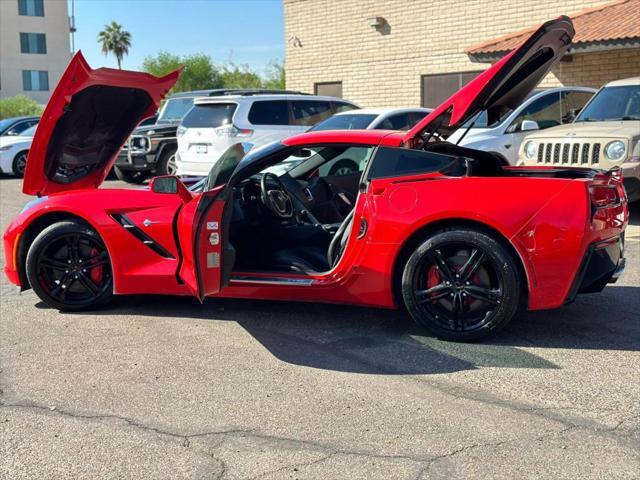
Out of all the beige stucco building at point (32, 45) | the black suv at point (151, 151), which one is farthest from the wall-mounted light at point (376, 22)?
the beige stucco building at point (32, 45)

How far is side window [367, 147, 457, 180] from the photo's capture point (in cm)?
516

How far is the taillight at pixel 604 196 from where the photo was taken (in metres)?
4.88

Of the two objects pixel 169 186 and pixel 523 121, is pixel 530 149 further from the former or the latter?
pixel 169 186

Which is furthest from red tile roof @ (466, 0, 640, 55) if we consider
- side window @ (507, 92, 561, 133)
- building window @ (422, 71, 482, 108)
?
side window @ (507, 92, 561, 133)

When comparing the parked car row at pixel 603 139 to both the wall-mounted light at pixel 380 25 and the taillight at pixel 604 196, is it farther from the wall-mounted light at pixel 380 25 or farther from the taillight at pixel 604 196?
the wall-mounted light at pixel 380 25

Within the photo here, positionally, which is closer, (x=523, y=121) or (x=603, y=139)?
(x=603, y=139)

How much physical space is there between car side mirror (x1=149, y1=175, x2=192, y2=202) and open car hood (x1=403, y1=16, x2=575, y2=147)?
1656 mm

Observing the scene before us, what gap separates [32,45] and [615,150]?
65.1 meters

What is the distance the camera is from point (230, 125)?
42.4ft

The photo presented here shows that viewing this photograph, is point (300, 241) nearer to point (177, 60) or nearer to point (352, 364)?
point (352, 364)

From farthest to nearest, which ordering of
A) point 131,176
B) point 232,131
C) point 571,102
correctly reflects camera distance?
point 131,176 < point 232,131 < point 571,102

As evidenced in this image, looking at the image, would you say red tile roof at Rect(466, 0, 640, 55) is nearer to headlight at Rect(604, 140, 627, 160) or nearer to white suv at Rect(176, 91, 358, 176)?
white suv at Rect(176, 91, 358, 176)

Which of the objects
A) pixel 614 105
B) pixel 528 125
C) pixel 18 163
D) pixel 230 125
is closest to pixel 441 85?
pixel 230 125

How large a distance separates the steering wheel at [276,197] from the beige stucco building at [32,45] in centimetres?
6340
